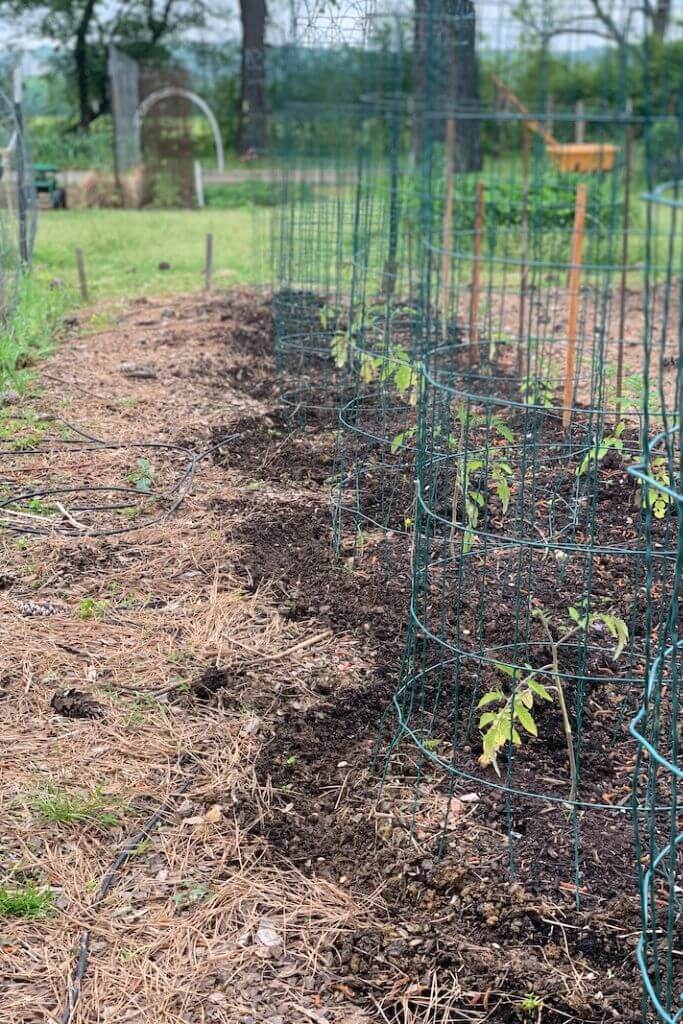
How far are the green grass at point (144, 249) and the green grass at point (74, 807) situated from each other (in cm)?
690

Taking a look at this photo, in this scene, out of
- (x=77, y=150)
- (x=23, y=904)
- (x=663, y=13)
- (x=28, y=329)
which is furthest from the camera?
(x=77, y=150)

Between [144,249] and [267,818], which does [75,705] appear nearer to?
[267,818]

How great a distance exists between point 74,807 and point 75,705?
47cm

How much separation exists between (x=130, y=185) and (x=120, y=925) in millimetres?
15161

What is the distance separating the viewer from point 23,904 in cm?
238

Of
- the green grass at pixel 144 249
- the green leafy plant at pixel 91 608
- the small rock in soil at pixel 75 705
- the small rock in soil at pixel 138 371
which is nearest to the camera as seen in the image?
the small rock in soil at pixel 75 705

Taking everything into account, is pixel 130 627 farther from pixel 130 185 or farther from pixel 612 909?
pixel 130 185

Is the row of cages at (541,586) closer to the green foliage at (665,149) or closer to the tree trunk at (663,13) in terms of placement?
the green foliage at (665,149)

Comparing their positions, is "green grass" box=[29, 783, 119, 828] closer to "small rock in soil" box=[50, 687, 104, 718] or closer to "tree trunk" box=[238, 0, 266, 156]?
"small rock in soil" box=[50, 687, 104, 718]

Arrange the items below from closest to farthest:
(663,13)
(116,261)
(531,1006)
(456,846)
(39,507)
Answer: (531,1006) < (456,846) < (663,13) < (39,507) < (116,261)

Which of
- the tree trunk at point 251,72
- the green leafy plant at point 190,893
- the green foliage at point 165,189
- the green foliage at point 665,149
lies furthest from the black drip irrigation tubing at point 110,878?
the tree trunk at point 251,72

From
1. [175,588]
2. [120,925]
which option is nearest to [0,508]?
[175,588]

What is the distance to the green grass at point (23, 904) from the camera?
2375 millimetres

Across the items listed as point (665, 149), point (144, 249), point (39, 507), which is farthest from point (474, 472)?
point (144, 249)
